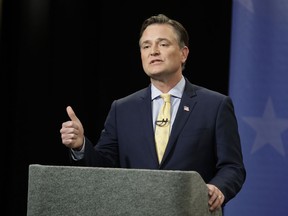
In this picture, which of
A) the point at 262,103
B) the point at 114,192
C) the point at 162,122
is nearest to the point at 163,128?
the point at 162,122

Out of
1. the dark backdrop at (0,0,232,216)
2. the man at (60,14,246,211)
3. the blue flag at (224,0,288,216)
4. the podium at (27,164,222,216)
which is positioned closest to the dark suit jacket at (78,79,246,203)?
the man at (60,14,246,211)

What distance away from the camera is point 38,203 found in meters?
1.53

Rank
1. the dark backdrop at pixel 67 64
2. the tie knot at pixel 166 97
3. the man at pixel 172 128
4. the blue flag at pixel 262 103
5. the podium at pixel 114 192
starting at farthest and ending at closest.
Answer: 1. the dark backdrop at pixel 67 64
2. the blue flag at pixel 262 103
3. the tie knot at pixel 166 97
4. the man at pixel 172 128
5. the podium at pixel 114 192

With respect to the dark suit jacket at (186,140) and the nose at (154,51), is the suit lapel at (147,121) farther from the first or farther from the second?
the nose at (154,51)

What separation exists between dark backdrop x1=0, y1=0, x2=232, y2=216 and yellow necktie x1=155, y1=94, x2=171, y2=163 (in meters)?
1.16

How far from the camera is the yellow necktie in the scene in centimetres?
214

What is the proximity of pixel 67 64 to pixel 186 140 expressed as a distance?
5.04 ft

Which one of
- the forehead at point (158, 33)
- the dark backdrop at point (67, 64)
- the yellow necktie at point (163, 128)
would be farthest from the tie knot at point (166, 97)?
the dark backdrop at point (67, 64)

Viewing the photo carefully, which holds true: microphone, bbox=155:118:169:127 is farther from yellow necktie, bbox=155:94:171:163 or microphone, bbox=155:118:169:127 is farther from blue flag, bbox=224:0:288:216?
blue flag, bbox=224:0:288:216

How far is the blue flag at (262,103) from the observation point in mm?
3043

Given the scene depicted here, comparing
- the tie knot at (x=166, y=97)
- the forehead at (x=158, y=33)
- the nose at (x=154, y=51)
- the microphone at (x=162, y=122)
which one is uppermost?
the forehead at (x=158, y=33)

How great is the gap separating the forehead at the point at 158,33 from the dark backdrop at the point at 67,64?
1021mm

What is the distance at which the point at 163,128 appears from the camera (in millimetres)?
2166

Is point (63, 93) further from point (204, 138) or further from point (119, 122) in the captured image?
point (204, 138)
